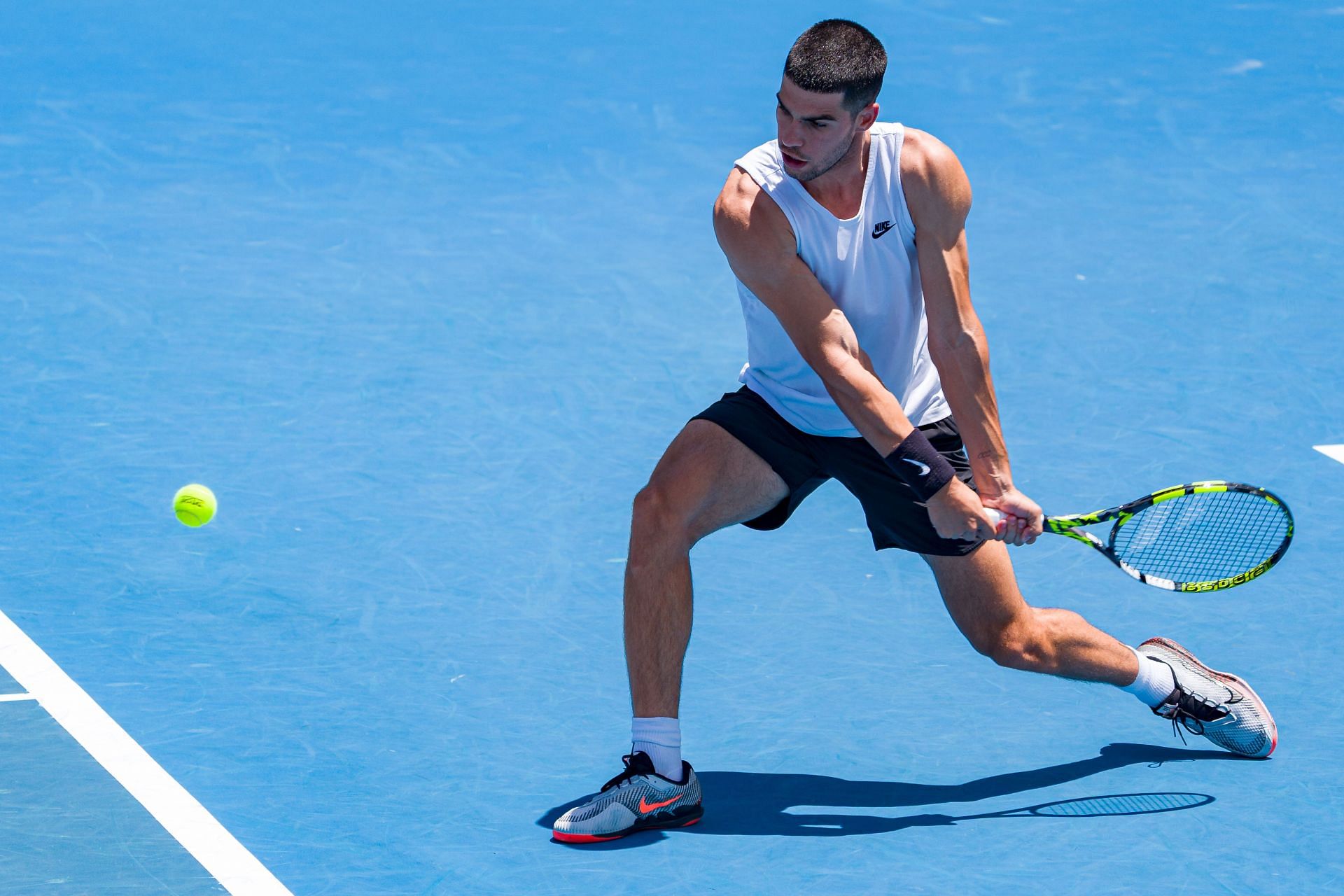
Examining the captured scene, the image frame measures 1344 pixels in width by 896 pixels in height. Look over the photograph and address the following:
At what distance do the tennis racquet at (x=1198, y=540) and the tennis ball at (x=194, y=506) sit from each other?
9.34 ft

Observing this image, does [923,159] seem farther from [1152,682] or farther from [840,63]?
[1152,682]

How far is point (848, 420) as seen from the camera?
4.46 metres

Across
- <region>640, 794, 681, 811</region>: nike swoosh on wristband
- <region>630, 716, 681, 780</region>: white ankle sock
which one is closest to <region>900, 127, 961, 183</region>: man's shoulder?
<region>630, 716, 681, 780</region>: white ankle sock

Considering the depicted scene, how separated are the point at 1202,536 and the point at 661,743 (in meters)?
1.59

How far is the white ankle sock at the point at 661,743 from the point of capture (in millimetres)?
4375

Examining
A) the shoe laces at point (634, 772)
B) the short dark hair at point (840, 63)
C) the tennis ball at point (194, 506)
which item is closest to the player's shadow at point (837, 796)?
the shoe laces at point (634, 772)

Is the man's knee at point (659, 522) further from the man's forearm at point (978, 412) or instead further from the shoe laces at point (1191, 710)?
the shoe laces at point (1191, 710)

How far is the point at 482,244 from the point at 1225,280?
11.4ft

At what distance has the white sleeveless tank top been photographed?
443 cm

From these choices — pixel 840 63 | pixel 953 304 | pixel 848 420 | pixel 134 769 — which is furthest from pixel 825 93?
pixel 134 769

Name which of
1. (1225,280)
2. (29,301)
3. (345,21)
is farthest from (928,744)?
(345,21)

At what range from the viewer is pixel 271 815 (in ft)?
14.3

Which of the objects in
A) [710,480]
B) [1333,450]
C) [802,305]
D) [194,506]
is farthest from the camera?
[1333,450]

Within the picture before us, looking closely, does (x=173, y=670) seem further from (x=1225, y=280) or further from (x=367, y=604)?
(x=1225, y=280)
